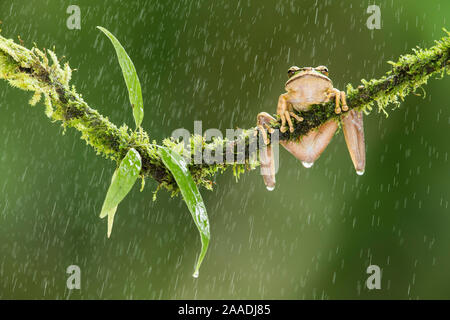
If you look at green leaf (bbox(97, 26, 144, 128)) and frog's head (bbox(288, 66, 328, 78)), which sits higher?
frog's head (bbox(288, 66, 328, 78))

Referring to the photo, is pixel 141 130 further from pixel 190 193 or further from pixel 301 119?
pixel 301 119

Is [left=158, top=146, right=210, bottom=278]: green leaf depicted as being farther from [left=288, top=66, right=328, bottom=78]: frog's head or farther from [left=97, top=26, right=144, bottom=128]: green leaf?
[left=288, top=66, right=328, bottom=78]: frog's head

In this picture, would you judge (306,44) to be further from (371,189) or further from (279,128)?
(279,128)

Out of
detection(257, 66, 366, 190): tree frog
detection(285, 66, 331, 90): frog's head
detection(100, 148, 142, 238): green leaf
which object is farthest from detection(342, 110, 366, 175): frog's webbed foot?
detection(100, 148, 142, 238): green leaf

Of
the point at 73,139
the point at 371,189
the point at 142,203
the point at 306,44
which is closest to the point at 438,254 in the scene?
the point at 371,189

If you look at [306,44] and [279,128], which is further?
[306,44]

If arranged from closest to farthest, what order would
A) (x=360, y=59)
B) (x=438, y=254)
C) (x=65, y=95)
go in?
(x=65, y=95)
(x=438, y=254)
(x=360, y=59)

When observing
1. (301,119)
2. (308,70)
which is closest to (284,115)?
(301,119)
